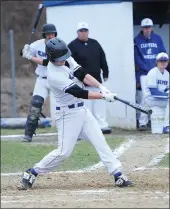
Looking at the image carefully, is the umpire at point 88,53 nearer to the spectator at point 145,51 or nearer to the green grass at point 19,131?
the spectator at point 145,51

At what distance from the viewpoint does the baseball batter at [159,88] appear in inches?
562

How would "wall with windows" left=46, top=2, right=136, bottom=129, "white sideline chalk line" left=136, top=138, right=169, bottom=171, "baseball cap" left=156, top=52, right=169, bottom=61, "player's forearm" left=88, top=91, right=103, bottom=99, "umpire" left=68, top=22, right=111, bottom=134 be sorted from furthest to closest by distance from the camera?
1. "wall with windows" left=46, top=2, right=136, bottom=129
2. "baseball cap" left=156, top=52, right=169, bottom=61
3. "umpire" left=68, top=22, right=111, bottom=134
4. "white sideline chalk line" left=136, top=138, right=169, bottom=171
5. "player's forearm" left=88, top=91, right=103, bottom=99

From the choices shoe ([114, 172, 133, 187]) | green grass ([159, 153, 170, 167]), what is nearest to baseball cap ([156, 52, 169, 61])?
green grass ([159, 153, 170, 167])

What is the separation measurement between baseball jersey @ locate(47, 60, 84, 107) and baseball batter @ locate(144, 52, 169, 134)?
4.75 m

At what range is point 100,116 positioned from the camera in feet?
47.9

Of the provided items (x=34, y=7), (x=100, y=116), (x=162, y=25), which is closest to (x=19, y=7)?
(x=34, y=7)

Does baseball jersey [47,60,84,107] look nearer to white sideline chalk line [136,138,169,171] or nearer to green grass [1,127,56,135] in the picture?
white sideline chalk line [136,138,169,171]

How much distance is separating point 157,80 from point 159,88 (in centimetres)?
17

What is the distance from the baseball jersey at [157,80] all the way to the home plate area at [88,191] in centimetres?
365

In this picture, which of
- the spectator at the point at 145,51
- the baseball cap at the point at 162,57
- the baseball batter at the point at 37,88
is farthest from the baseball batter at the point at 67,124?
the spectator at the point at 145,51

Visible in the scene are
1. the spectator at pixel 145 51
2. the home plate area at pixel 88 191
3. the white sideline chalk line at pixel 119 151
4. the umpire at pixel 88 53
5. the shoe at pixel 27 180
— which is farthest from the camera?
the spectator at pixel 145 51

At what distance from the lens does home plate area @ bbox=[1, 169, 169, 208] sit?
26.8ft

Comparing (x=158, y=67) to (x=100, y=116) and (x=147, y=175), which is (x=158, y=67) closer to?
(x=100, y=116)

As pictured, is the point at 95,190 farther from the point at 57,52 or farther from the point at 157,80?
the point at 157,80
